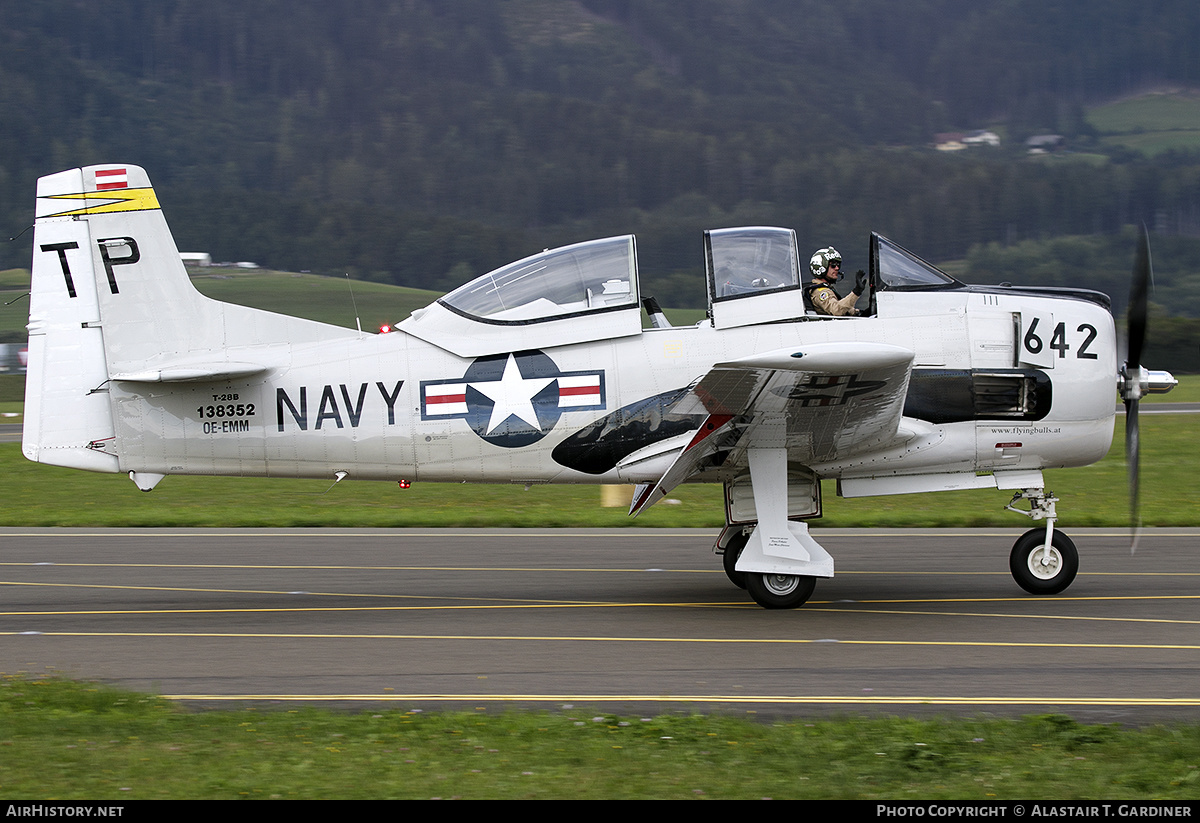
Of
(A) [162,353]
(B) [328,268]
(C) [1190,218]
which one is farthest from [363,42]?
(A) [162,353]

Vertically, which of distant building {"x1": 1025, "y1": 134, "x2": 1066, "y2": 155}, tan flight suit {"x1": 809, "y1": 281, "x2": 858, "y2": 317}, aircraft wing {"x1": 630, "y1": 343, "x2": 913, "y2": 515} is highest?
distant building {"x1": 1025, "y1": 134, "x2": 1066, "y2": 155}

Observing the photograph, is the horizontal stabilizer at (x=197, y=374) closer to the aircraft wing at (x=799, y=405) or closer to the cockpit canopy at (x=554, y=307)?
the cockpit canopy at (x=554, y=307)

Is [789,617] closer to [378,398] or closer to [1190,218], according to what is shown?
[378,398]

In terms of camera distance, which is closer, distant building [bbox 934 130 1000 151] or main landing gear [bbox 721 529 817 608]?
main landing gear [bbox 721 529 817 608]

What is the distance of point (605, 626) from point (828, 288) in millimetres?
3465

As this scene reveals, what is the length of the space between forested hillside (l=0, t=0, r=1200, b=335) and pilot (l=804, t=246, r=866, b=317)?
5675cm

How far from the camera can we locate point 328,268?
72688mm

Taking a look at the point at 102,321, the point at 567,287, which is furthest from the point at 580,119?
the point at 567,287

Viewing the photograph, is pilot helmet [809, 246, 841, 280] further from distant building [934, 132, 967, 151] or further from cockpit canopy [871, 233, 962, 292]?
distant building [934, 132, 967, 151]

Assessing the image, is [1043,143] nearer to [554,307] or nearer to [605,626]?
[554,307]

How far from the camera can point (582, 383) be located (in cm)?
962

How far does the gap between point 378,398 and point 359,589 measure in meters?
2.20

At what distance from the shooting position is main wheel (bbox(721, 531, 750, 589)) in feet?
34.6

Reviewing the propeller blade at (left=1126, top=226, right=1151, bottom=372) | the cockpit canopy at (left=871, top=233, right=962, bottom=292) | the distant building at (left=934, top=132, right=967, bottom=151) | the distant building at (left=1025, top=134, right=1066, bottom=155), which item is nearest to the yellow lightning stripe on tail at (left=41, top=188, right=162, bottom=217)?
the cockpit canopy at (left=871, top=233, right=962, bottom=292)
